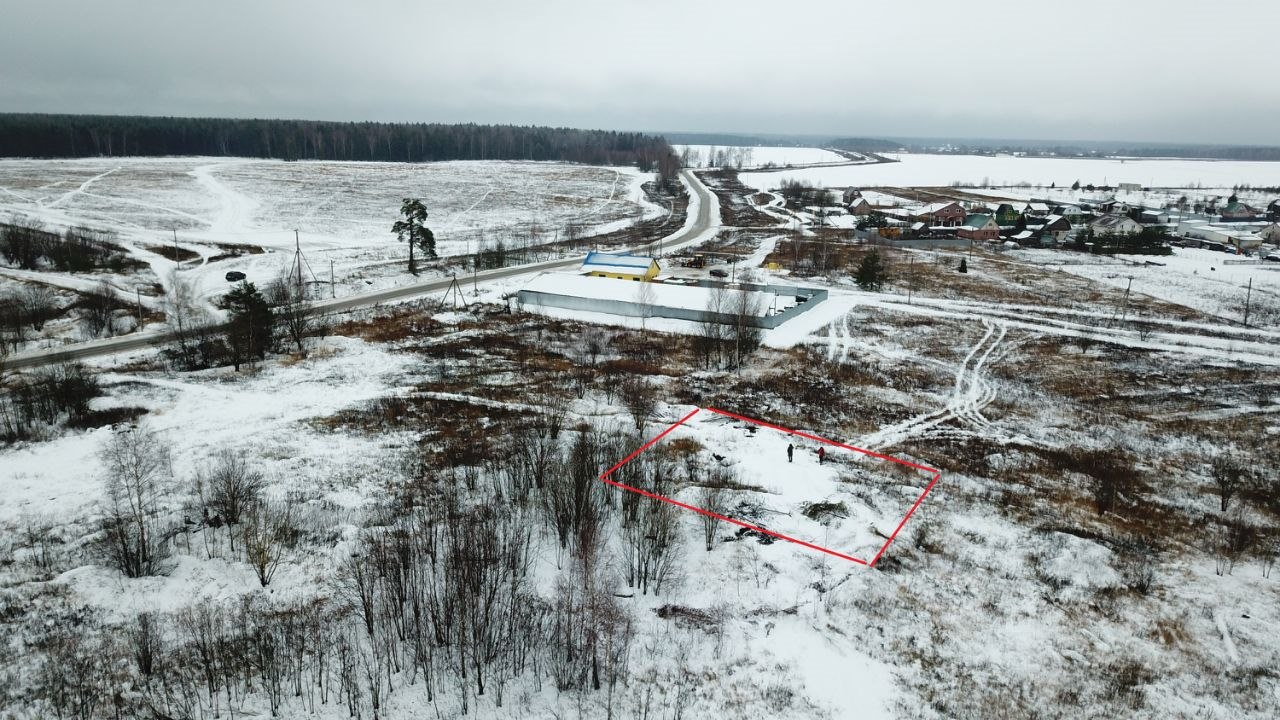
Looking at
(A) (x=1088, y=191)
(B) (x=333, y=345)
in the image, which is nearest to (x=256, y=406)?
(B) (x=333, y=345)

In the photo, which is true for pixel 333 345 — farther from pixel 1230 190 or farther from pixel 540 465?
pixel 1230 190

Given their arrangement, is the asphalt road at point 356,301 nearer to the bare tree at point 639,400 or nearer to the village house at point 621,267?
the village house at point 621,267

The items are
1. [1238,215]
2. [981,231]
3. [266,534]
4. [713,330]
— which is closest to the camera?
[266,534]

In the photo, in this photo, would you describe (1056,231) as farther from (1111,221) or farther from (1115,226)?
(1115,226)

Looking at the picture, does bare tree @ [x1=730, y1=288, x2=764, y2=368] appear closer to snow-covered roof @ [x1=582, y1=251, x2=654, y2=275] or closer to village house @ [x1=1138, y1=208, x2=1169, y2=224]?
snow-covered roof @ [x1=582, y1=251, x2=654, y2=275]

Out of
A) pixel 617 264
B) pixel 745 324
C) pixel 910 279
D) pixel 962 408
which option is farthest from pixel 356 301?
pixel 910 279

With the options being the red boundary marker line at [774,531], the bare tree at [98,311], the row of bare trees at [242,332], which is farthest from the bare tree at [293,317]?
the red boundary marker line at [774,531]
